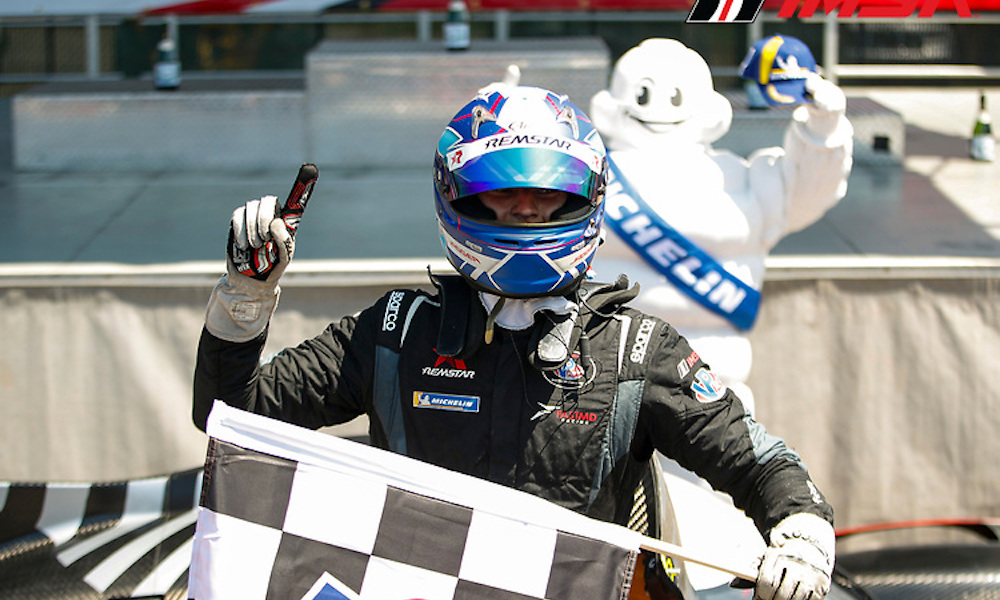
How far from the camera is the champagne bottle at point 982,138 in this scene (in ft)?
23.1

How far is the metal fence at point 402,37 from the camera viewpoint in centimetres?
884

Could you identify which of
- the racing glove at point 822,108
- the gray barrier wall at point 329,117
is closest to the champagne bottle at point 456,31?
the gray barrier wall at point 329,117

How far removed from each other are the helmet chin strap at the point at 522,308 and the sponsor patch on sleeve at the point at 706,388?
266 millimetres

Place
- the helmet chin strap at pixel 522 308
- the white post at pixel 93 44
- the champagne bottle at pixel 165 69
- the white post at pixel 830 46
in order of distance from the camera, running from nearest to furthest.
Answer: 1. the helmet chin strap at pixel 522 308
2. the champagne bottle at pixel 165 69
3. the white post at pixel 830 46
4. the white post at pixel 93 44

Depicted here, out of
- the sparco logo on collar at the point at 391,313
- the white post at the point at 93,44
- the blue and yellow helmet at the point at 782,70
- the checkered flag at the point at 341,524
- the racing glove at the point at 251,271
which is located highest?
the blue and yellow helmet at the point at 782,70

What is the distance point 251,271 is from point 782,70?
227cm

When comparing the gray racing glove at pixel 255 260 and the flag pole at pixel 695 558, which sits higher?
the gray racing glove at pixel 255 260

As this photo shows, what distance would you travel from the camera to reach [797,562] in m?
1.95

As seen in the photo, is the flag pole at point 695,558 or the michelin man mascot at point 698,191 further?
the michelin man mascot at point 698,191

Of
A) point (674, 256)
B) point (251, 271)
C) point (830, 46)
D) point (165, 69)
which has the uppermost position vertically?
point (251, 271)

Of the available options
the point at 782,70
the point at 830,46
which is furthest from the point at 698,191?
the point at 830,46

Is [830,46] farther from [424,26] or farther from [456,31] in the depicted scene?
[456,31]

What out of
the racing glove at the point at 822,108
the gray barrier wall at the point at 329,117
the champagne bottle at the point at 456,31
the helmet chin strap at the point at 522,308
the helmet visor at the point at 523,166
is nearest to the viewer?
the helmet visor at the point at 523,166

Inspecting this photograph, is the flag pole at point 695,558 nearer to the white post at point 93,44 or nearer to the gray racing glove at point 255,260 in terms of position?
the gray racing glove at point 255,260
